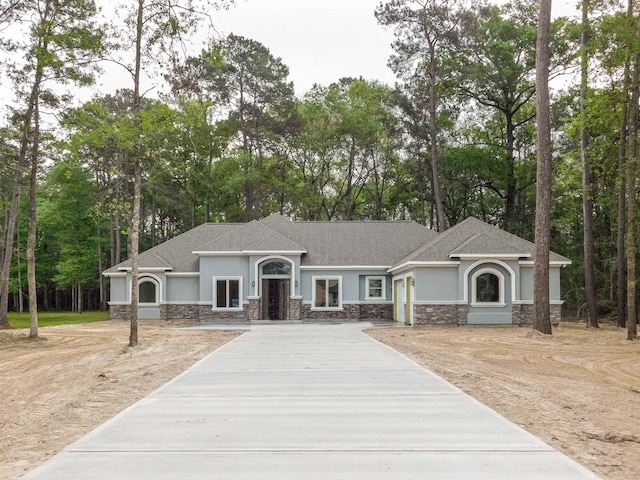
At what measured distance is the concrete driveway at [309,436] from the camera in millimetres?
4438

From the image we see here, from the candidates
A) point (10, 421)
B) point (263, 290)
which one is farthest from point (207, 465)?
point (263, 290)

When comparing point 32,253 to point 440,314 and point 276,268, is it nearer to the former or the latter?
point 276,268

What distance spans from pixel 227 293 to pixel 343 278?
5.22 m

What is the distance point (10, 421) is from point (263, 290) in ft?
61.3

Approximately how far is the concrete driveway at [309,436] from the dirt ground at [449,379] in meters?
0.43

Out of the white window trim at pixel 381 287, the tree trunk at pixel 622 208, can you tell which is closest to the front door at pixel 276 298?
the white window trim at pixel 381 287

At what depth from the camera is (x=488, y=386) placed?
28.1ft

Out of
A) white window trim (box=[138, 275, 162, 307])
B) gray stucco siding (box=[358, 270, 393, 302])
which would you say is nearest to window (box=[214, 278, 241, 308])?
white window trim (box=[138, 275, 162, 307])

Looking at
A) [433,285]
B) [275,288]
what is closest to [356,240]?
[275,288]

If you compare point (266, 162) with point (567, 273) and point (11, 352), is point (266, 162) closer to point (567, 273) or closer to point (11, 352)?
point (567, 273)

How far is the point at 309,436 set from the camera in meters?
5.45

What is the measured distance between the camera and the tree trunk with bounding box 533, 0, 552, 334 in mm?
17281

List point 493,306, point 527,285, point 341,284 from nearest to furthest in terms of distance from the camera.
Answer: point 493,306 < point 527,285 < point 341,284

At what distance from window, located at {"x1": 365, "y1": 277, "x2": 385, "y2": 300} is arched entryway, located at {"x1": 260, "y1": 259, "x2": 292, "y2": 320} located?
143 inches
